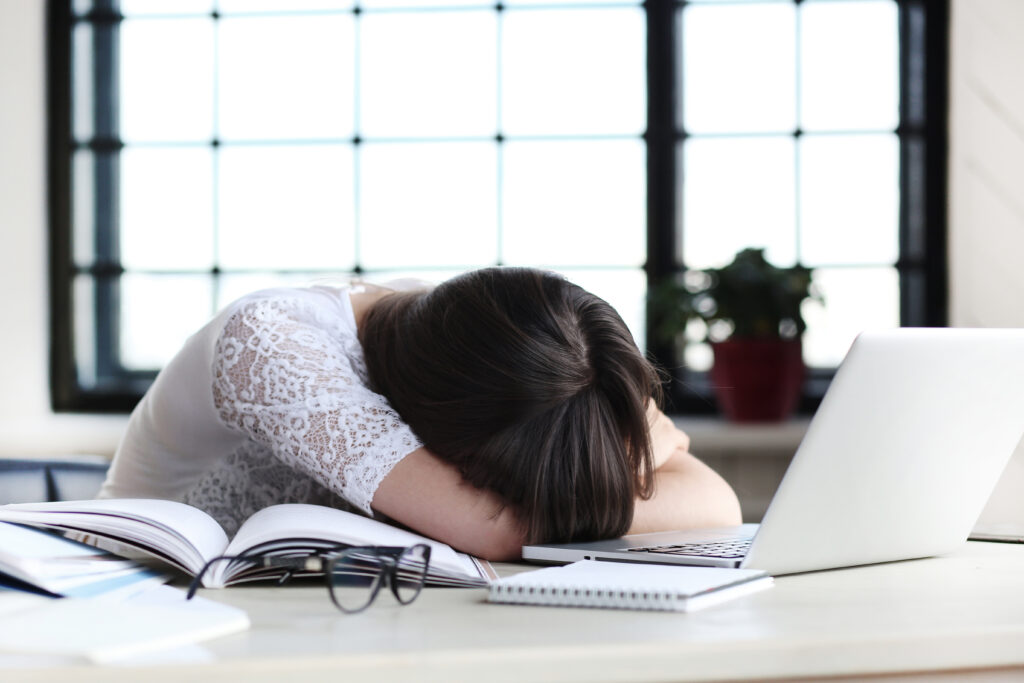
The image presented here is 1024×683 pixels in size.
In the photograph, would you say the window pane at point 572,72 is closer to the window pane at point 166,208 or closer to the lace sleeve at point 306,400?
the window pane at point 166,208

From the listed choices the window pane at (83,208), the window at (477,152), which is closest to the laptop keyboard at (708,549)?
the window at (477,152)

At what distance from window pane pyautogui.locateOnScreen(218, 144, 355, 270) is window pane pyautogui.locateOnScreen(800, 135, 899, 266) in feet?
4.00

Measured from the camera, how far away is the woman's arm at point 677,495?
107 cm

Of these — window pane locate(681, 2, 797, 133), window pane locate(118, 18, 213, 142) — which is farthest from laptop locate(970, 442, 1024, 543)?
window pane locate(118, 18, 213, 142)

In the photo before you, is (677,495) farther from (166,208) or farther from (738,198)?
(166,208)

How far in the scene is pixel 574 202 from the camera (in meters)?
2.77

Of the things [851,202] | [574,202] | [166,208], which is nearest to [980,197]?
[851,202]

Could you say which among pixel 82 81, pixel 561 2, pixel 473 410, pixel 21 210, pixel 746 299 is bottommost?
pixel 473 410

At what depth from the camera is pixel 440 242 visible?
2.79 metres

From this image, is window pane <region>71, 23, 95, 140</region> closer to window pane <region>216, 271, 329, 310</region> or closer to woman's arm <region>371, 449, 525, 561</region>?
window pane <region>216, 271, 329, 310</region>

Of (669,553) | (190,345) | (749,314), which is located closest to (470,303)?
(669,553)

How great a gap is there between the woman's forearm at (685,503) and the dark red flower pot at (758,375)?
4.17 ft

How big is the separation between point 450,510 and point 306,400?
195mm

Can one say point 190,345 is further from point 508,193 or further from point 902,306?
point 902,306
